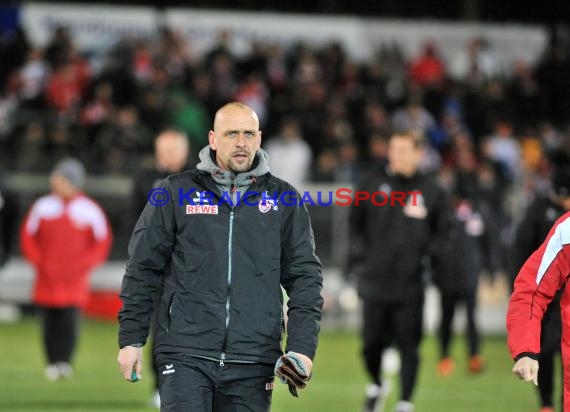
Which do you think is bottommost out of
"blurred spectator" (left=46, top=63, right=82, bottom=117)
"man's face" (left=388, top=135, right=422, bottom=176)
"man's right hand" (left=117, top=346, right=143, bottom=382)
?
"man's right hand" (left=117, top=346, right=143, bottom=382)

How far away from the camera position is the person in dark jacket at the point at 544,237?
419 inches

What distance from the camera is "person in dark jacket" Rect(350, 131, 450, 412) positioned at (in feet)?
38.4

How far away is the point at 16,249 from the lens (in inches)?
874

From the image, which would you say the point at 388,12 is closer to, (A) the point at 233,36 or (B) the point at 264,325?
(A) the point at 233,36

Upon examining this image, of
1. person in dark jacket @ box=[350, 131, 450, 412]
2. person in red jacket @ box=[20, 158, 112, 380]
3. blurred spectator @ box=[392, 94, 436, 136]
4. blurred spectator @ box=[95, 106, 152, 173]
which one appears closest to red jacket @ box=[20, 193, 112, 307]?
person in red jacket @ box=[20, 158, 112, 380]

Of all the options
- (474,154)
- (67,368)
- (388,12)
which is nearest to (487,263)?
(67,368)

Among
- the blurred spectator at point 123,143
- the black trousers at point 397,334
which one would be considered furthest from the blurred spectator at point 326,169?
the black trousers at point 397,334

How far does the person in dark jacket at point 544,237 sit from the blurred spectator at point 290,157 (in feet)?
34.9

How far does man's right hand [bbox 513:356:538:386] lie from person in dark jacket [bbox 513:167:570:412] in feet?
12.3

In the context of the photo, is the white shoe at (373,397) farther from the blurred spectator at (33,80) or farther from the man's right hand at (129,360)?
the blurred spectator at (33,80)

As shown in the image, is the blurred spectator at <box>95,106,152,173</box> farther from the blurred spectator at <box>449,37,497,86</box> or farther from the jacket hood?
the jacket hood

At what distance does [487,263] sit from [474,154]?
7.70 metres

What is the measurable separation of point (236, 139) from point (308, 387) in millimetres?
8154

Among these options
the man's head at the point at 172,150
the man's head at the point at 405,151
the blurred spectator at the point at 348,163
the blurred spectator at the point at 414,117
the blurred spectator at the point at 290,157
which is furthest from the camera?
the blurred spectator at the point at 414,117
